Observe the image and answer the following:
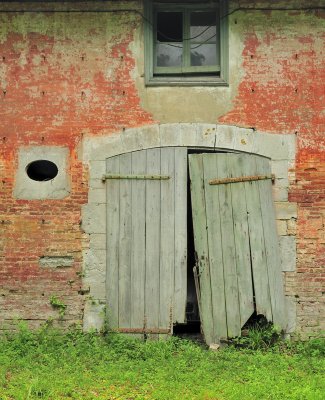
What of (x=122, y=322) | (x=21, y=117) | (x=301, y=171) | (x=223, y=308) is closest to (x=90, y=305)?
(x=122, y=322)

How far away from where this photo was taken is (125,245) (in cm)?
739

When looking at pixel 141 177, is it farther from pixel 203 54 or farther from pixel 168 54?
pixel 203 54

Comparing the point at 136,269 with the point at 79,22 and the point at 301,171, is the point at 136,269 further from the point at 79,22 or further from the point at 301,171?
the point at 79,22

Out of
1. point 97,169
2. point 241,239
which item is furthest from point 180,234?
point 97,169

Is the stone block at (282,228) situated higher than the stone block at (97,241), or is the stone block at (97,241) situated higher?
the stone block at (282,228)

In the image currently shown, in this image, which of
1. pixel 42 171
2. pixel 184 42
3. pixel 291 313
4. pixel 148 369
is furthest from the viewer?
pixel 42 171

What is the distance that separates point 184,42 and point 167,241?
9.09ft

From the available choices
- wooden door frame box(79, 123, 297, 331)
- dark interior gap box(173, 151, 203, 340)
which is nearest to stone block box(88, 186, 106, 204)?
wooden door frame box(79, 123, 297, 331)

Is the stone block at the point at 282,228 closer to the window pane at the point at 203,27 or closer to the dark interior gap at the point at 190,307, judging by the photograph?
the dark interior gap at the point at 190,307

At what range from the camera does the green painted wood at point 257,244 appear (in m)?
7.24

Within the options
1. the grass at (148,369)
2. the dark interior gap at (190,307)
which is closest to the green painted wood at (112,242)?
the grass at (148,369)

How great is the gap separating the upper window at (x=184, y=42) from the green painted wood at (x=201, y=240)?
3.88ft

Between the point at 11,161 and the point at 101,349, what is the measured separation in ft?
9.14

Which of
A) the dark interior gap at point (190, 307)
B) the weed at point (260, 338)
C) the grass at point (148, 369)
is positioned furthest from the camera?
the dark interior gap at point (190, 307)
